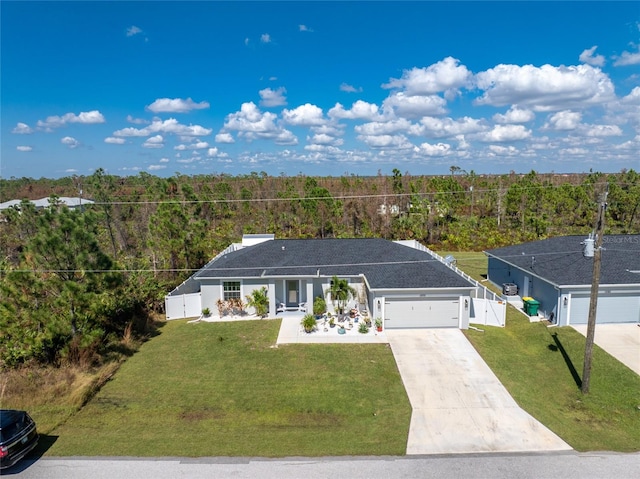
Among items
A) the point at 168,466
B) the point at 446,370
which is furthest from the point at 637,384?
the point at 168,466

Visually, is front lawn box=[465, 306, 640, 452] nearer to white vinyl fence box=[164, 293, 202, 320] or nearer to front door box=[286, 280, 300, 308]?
front door box=[286, 280, 300, 308]

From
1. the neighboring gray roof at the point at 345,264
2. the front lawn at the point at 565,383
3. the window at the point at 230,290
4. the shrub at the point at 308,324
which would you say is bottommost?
the front lawn at the point at 565,383

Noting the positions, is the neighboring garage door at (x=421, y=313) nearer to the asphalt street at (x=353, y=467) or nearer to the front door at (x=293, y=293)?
the front door at (x=293, y=293)

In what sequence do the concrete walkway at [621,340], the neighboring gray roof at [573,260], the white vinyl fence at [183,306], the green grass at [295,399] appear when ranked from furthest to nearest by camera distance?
the white vinyl fence at [183,306]
the neighboring gray roof at [573,260]
the concrete walkway at [621,340]
the green grass at [295,399]

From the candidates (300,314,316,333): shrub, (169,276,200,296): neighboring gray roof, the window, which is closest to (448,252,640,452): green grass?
(300,314,316,333): shrub

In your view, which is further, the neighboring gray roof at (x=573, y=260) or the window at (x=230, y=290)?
the window at (x=230, y=290)

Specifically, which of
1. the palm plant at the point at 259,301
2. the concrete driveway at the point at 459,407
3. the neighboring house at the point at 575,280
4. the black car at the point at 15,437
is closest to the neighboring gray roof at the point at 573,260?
the neighboring house at the point at 575,280

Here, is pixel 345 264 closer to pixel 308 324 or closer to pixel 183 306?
pixel 308 324

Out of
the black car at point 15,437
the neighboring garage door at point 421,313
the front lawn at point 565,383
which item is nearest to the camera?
the black car at point 15,437
